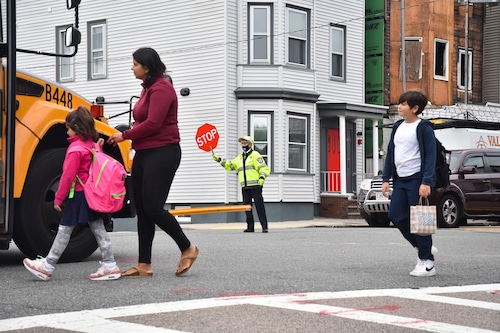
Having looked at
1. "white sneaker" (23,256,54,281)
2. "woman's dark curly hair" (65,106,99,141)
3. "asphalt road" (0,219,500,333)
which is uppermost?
"woman's dark curly hair" (65,106,99,141)

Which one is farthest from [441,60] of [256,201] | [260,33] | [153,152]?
[153,152]

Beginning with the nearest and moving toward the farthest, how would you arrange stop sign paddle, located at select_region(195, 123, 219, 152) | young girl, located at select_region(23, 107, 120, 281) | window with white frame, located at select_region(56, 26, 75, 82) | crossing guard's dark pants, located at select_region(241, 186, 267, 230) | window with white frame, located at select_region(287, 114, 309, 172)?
young girl, located at select_region(23, 107, 120, 281) → crossing guard's dark pants, located at select_region(241, 186, 267, 230) → stop sign paddle, located at select_region(195, 123, 219, 152) → window with white frame, located at select_region(287, 114, 309, 172) → window with white frame, located at select_region(56, 26, 75, 82)

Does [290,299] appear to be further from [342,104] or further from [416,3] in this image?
[416,3]

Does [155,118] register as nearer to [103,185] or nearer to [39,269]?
[103,185]

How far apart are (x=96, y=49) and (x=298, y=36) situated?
7057 millimetres

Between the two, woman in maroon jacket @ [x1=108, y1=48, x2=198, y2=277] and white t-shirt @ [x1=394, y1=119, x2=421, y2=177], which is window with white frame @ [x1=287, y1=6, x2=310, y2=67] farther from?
woman in maroon jacket @ [x1=108, y1=48, x2=198, y2=277]

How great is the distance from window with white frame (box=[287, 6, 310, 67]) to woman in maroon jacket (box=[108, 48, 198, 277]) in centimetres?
2115

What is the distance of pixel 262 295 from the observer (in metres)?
6.97

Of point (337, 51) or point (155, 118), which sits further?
point (337, 51)

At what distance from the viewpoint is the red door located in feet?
101

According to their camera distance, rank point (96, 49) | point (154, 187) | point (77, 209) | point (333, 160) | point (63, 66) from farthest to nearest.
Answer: point (63, 66) < point (96, 49) < point (333, 160) < point (77, 209) < point (154, 187)

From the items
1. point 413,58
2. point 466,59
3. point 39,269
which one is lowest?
point 39,269

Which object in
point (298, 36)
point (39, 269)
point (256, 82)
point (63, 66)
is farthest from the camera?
point (63, 66)

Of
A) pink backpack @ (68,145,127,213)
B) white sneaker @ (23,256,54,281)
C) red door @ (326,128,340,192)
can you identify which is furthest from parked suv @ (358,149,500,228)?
white sneaker @ (23,256,54,281)
